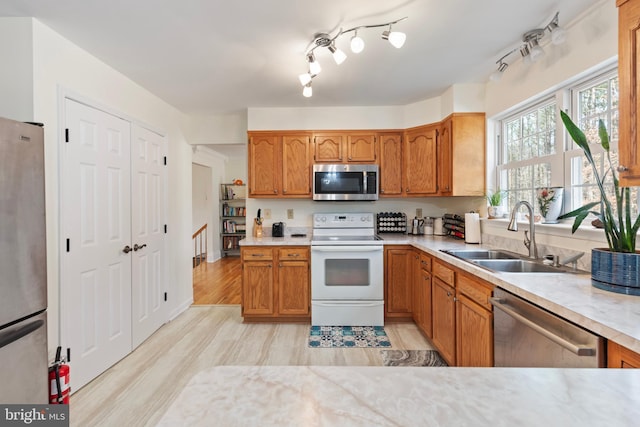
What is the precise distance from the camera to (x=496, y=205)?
107 inches

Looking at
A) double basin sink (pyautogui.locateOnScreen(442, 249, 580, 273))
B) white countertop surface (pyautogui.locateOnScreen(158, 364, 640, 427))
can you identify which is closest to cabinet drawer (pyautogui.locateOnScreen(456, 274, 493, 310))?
double basin sink (pyautogui.locateOnScreen(442, 249, 580, 273))

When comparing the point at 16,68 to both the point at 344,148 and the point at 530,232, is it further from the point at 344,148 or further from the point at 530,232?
the point at 530,232

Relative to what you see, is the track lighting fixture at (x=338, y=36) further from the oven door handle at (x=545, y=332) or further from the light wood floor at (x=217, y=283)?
the light wood floor at (x=217, y=283)

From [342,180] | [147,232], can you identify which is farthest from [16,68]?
[342,180]

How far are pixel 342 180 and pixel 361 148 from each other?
452 mm

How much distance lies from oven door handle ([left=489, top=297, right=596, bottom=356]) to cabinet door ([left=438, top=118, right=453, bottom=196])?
5.40 feet

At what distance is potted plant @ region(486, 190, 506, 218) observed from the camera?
271cm

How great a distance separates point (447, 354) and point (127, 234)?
9.28ft

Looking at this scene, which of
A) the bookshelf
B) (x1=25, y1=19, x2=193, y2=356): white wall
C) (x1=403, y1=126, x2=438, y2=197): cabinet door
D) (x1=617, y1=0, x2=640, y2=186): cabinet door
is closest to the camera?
(x1=617, y1=0, x2=640, y2=186): cabinet door

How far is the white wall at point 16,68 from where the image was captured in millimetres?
1769

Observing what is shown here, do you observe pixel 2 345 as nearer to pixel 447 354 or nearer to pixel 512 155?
pixel 447 354

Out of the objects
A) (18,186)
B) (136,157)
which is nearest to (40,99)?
(18,186)

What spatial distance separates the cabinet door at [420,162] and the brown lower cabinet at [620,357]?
237cm

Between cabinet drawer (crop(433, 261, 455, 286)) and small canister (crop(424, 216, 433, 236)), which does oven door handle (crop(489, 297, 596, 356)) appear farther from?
small canister (crop(424, 216, 433, 236))
